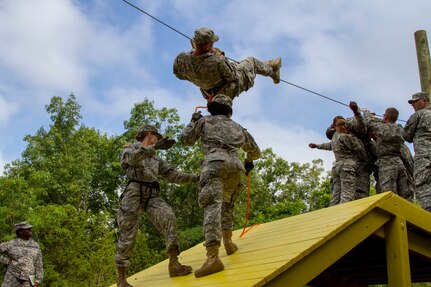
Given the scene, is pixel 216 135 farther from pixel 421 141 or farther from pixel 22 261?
pixel 22 261

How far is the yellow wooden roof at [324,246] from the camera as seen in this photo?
153 inches

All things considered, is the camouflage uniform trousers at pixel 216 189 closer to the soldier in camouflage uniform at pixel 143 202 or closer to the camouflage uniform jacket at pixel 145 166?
the soldier in camouflage uniform at pixel 143 202

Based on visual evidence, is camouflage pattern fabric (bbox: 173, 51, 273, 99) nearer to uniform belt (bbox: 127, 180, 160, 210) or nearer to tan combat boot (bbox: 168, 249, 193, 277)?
uniform belt (bbox: 127, 180, 160, 210)

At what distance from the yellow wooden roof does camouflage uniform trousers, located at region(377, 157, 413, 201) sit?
134 cm

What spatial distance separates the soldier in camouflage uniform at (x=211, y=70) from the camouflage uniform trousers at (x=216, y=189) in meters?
0.97

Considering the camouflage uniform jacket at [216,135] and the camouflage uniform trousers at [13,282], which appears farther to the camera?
the camouflage uniform trousers at [13,282]

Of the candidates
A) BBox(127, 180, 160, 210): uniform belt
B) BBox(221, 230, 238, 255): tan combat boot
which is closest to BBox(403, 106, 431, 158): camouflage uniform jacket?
BBox(221, 230, 238, 255): tan combat boot

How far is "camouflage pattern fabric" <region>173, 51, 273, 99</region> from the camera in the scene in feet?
17.3

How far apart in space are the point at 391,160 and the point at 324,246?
128 inches

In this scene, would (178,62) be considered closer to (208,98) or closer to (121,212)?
(208,98)

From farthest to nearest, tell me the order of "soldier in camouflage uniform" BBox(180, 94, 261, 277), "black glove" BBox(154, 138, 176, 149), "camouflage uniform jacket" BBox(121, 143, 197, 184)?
1. "camouflage uniform jacket" BBox(121, 143, 197, 184)
2. "black glove" BBox(154, 138, 176, 149)
3. "soldier in camouflage uniform" BBox(180, 94, 261, 277)

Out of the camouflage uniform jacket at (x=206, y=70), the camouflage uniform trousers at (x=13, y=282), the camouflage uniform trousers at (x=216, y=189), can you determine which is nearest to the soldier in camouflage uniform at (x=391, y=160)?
the camouflage uniform jacket at (x=206, y=70)

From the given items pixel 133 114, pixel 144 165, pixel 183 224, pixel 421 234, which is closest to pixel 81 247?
pixel 183 224

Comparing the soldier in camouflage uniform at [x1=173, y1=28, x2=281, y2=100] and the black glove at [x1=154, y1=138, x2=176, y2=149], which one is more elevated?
the soldier in camouflage uniform at [x1=173, y1=28, x2=281, y2=100]
